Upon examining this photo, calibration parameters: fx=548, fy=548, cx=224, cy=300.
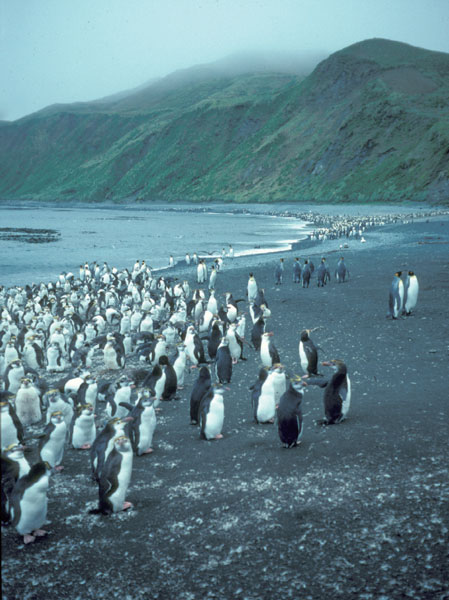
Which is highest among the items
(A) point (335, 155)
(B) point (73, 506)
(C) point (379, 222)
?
(A) point (335, 155)

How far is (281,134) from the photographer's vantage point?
13000 cm

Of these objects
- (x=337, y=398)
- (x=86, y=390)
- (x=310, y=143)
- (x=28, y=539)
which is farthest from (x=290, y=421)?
(x=310, y=143)

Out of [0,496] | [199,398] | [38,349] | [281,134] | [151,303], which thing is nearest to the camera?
[0,496]

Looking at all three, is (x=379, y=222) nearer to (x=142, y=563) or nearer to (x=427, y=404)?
(x=427, y=404)

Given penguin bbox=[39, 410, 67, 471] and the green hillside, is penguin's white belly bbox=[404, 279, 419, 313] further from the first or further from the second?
the green hillside

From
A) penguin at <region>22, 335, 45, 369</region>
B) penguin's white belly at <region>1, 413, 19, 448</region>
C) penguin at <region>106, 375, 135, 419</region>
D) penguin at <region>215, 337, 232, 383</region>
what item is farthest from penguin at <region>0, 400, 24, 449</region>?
penguin at <region>22, 335, 45, 369</region>

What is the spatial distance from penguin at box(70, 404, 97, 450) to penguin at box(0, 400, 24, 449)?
2.65ft

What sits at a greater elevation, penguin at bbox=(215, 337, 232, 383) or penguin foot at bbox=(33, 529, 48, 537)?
penguin at bbox=(215, 337, 232, 383)

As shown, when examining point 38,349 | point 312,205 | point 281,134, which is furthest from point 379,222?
point 281,134

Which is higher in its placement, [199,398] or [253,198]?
[253,198]

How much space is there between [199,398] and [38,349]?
21.7 feet

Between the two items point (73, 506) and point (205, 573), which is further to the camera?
point (73, 506)

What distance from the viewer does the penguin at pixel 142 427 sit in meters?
7.84

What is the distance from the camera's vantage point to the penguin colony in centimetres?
632
